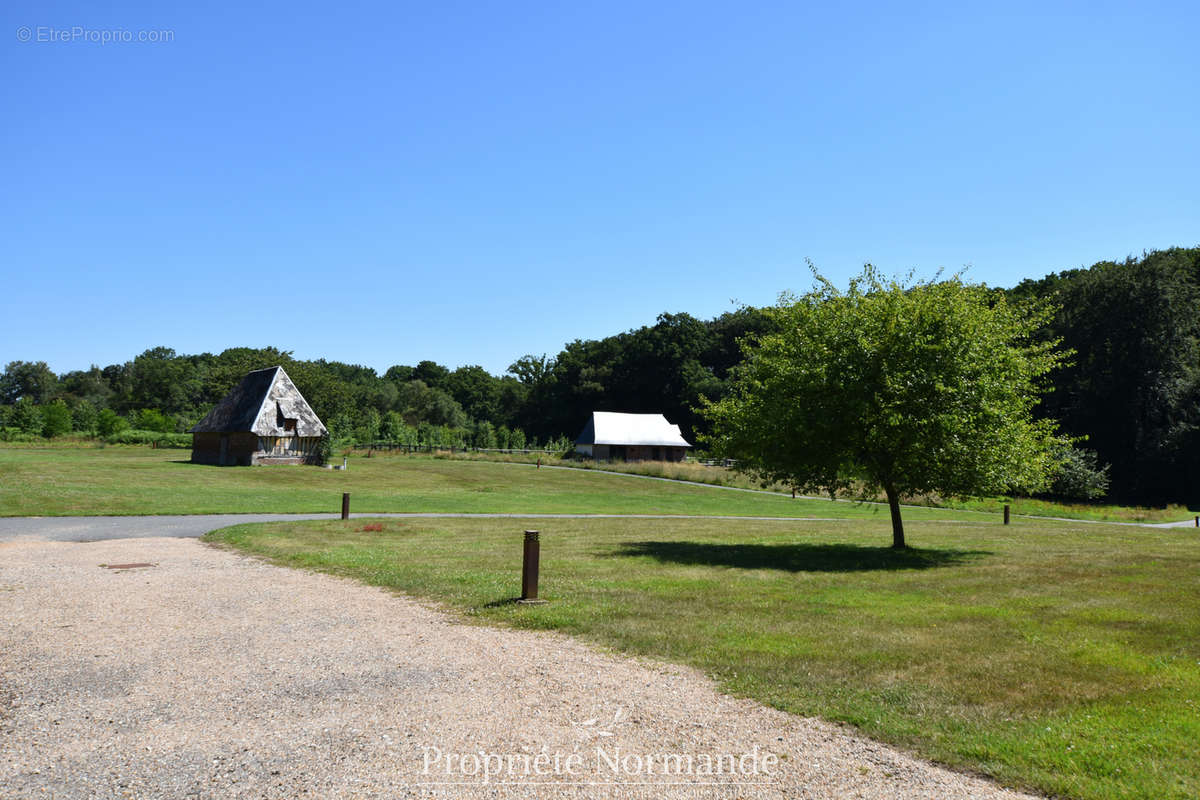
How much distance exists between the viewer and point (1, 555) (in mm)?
16094

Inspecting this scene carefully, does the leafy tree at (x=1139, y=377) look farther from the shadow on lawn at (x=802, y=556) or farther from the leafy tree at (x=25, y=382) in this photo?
the leafy tree at (x=25, y=382)

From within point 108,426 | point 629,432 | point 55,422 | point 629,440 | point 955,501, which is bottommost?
point 955,501

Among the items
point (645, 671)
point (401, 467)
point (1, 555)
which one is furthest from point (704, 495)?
point (645, 671)

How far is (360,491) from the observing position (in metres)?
42.8

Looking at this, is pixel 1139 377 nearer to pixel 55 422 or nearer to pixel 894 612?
pixel 894 612

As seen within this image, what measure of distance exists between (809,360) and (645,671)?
12.8m

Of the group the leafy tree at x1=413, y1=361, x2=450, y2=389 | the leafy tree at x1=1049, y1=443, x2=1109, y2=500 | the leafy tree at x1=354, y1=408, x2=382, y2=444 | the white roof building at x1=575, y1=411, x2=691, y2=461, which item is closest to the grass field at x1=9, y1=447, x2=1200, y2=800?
the leafy tree at x1=1049, y1=443, x2=1109, y2=500

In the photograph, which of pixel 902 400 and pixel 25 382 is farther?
pixel 25 382

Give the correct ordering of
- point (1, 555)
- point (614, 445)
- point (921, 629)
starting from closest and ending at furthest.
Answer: point (921, 629) → point (1, 555) → point (614, 445)

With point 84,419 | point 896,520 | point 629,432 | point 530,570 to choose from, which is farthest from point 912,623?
point 84,419

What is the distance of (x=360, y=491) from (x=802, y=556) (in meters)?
30.7

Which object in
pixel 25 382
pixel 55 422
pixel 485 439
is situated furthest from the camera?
pixel 25 382

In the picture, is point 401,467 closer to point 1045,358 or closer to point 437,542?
point 437,542

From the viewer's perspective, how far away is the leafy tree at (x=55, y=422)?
81938 mm
